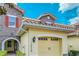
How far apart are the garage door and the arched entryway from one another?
1.50 feet

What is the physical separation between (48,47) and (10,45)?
0.76m

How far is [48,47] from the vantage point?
3.29 m

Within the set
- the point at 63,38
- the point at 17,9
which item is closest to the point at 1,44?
the point at 17,9

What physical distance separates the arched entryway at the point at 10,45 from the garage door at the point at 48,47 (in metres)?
0.46


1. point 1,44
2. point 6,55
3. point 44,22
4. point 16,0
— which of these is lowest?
point 6,55

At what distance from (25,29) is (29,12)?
13.8 inches

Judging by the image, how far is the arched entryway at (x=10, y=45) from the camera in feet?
10.5

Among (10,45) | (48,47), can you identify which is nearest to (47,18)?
(48,47)

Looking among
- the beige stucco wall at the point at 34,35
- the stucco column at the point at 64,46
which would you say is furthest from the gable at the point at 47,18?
the stucco column at the point at 64,46

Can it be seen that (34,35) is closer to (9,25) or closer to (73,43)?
(9,25)

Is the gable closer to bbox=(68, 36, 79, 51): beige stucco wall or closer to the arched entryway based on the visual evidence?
bbox=(68, 36, 79, 51): beige stucco wall

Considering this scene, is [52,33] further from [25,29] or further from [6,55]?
[6,55]

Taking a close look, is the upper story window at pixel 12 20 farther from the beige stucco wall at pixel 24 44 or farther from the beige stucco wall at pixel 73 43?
the beige stucco wall at pixel 73 43

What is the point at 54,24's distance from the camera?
327cm
